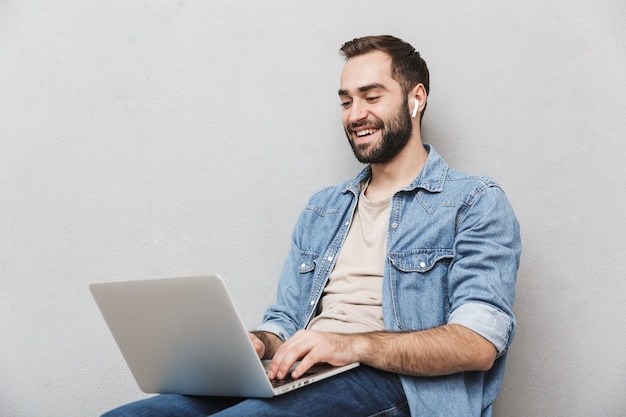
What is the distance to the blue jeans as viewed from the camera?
1.16 m

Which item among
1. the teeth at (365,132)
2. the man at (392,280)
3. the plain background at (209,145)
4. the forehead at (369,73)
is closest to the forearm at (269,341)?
the man at (392,280)

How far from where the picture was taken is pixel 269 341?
5.24ft

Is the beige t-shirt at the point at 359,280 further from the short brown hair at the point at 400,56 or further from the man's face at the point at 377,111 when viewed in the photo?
the short brown hair at the point at 400,56

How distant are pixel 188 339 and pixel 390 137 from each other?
2.66 feet

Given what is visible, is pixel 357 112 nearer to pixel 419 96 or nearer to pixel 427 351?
pixel 419 96

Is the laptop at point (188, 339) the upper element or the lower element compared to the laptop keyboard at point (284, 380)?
upper

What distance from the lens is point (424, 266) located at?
4.94ft

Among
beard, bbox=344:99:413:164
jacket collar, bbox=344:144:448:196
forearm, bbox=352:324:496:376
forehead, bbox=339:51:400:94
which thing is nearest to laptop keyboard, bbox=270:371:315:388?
forearm, bbox=352:324:496:376

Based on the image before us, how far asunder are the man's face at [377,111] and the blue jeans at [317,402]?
0.61 m

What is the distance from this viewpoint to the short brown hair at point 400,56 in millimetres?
1742

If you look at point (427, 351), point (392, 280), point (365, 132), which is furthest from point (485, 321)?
point (365, 132)

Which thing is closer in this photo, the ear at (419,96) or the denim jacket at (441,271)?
the denim jacket at (441,271)

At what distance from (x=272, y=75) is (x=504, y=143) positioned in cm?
73

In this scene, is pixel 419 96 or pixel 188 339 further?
pixel 419 96
